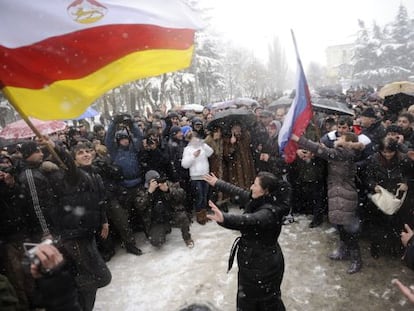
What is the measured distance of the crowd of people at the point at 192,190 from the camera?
11.5ft

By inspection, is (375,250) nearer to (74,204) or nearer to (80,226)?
(80,226)

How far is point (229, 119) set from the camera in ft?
24.3

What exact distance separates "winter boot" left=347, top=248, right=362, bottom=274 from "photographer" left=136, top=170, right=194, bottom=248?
252cm

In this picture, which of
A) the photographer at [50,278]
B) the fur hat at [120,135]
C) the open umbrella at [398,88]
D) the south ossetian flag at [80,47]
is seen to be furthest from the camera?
the open umbrella at [398,88]

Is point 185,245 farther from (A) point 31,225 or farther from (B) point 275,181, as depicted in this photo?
(B) point 275,181

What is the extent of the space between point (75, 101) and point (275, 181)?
6.44ft

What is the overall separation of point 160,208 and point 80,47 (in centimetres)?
354

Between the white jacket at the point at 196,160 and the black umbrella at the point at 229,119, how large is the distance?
0.56 metres

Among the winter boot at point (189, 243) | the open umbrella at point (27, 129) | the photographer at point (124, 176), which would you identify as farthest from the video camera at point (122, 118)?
the winter boot at point (189, 243)

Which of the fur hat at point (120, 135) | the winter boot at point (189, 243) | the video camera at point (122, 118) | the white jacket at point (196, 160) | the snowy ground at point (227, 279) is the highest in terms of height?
the video camera at point (122, 118)

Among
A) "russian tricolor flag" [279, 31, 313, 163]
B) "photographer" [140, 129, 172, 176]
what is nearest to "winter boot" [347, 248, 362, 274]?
"russian tricolor flag" [279, 31, 313, 163]

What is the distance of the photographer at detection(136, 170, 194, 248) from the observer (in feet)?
20.2

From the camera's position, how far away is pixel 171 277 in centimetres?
524

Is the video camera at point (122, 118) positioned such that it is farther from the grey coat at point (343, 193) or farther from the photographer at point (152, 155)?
the grey coat at point (343, 193)
